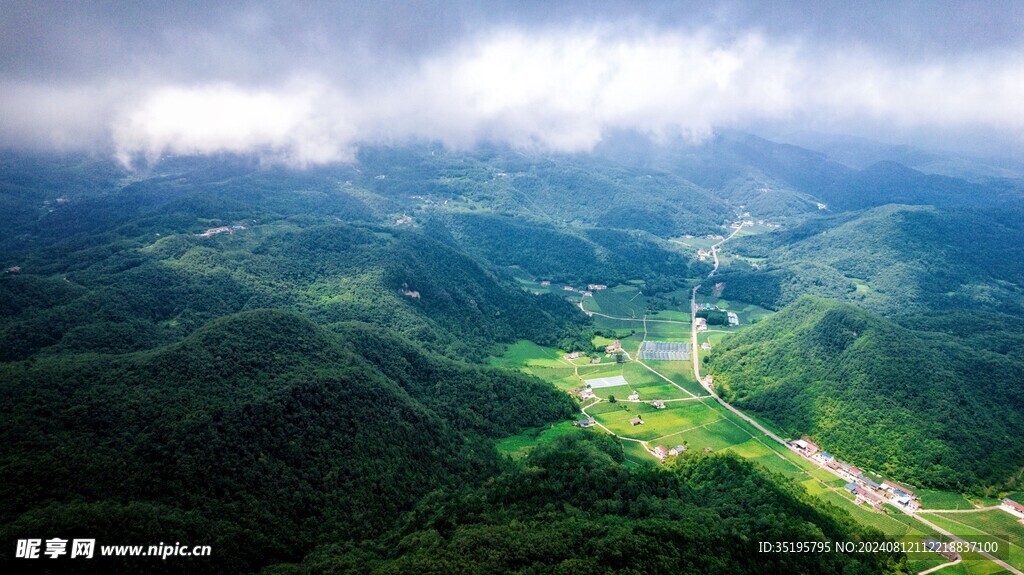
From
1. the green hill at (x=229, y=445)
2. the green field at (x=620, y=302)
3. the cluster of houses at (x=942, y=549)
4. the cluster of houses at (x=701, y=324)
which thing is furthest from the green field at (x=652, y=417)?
the green field at (x=620, y=302)

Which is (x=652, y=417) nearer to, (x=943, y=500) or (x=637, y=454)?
(x=637, y=454)

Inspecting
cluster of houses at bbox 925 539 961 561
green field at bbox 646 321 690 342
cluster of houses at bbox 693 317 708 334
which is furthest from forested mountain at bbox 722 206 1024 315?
cluster of houses at bbox 925 539 961 561

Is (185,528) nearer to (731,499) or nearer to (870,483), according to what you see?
(731,499)

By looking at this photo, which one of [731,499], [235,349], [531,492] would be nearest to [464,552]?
[531,492]

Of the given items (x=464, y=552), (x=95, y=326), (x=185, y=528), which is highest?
(x=95, y=326)

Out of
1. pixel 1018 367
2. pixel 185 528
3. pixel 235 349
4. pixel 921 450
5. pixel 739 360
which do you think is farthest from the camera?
pixel 739 360

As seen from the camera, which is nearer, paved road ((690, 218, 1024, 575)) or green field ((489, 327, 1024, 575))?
paved road ((690, 218, 1024, 575))

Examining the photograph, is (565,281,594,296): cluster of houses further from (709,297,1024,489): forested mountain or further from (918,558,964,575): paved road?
(918,558,964,575): paved road
